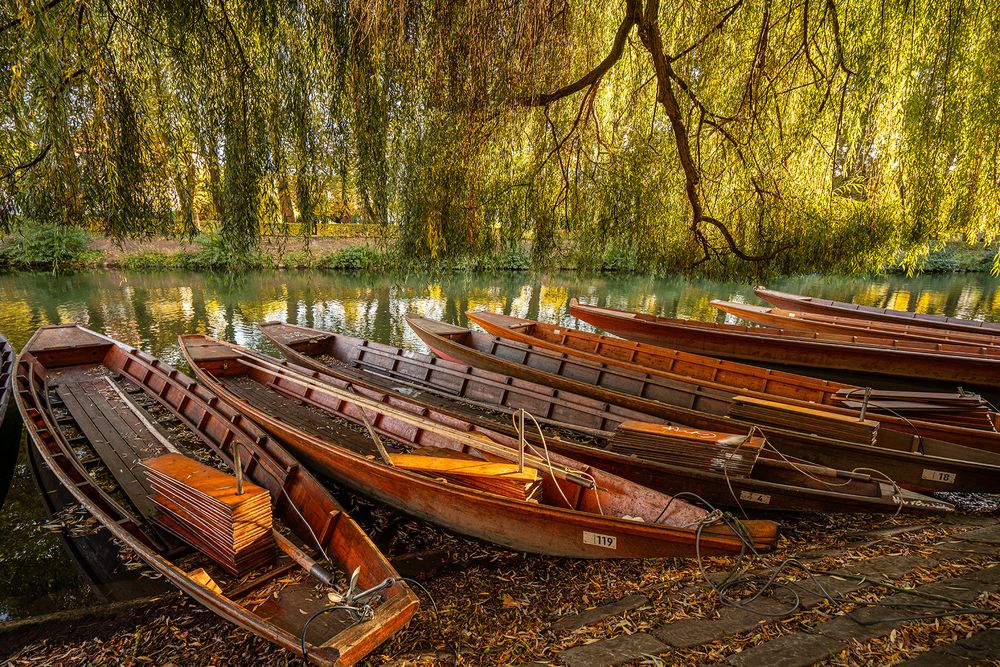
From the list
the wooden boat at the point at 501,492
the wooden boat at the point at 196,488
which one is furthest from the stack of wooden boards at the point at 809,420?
the wooden boat at the point at 196,488

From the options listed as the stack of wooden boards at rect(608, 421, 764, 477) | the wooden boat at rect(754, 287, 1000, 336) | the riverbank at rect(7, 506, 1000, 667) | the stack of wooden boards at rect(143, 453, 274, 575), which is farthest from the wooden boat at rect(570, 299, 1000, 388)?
the stack of wooden boards at rect(143, 453, 274, 575)

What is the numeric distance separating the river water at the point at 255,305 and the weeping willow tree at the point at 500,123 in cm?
107

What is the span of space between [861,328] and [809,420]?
8160 millimetres

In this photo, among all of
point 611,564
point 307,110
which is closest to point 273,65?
point 307,110

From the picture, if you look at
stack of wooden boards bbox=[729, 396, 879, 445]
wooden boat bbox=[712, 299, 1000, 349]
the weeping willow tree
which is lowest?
stack of wooden boards bbox=[729, 396, 879, 445]

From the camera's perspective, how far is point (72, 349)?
885cm

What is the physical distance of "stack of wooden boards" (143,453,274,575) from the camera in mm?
3652

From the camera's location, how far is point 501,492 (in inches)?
174

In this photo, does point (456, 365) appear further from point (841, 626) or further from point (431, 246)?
point (841, 626)

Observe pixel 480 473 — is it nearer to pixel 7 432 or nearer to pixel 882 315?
pixel 7 432

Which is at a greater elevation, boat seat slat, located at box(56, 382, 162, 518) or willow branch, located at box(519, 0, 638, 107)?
willow branch, located at box(519, 0, 638, 107)

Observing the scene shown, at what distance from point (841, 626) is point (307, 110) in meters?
5.88

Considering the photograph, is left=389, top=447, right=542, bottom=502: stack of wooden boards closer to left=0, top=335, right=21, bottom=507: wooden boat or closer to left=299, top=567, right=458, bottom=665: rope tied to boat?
left=299, top=567, right=458, bottom=665: rope tied to boat

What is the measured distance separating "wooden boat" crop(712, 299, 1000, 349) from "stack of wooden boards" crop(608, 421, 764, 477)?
26.8 feet
